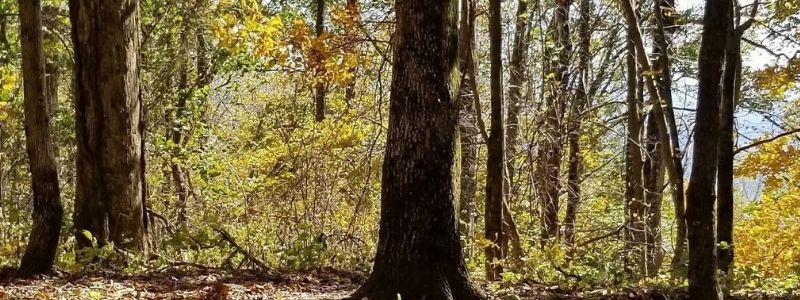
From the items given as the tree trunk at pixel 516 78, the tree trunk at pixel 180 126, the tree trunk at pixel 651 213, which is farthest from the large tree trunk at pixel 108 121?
the tree trunk at pixel 180 126

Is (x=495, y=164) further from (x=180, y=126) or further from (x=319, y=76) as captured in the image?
(x=180, y=126)

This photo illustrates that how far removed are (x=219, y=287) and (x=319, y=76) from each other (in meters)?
5.83

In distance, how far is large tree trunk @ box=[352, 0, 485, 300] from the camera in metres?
4.43

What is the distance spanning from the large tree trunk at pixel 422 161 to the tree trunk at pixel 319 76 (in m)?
6.19

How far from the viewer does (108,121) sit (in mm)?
6605

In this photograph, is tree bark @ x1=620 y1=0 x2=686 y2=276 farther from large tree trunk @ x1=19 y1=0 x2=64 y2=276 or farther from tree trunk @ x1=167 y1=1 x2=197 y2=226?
tree trunk @ x1=167 y1=1 x2=197 y2=226

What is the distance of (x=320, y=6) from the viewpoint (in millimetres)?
18219

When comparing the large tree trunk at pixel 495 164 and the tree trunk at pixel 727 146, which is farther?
the large tree trunk at pixel 495 164

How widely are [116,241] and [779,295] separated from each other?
545 cm

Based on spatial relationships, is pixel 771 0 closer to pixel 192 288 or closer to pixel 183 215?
pixel 192 288

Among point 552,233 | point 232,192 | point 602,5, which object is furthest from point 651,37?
point 232,192

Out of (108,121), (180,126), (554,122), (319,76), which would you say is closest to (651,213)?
(554,122)

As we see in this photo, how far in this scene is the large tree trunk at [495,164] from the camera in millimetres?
7461

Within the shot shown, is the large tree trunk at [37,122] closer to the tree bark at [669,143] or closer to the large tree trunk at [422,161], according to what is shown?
the large tree trunk at [422,161]
